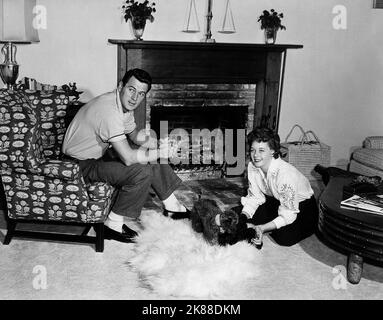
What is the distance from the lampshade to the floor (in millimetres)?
1486

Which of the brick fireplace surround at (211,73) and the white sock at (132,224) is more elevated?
the brick fireplace surround at (211,73)

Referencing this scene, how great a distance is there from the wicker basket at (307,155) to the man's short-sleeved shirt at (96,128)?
2.02m

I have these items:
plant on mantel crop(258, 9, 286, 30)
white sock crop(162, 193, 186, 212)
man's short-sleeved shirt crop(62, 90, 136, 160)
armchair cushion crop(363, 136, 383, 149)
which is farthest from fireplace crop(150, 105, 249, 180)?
man's short-sleeved shirt crop(62, 90, 136, 160)

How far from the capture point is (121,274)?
2.47 metres

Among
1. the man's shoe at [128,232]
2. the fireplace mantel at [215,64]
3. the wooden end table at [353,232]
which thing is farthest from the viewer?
the fireplace mantel at [215,64]

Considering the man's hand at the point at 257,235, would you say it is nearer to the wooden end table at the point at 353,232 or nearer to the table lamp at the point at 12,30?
the wooden end table at the point at 353,232

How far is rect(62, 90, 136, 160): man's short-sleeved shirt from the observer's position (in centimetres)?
274

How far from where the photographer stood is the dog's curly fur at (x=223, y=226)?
8.49 feet

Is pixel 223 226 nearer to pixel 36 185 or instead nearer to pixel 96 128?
pixel 96 128

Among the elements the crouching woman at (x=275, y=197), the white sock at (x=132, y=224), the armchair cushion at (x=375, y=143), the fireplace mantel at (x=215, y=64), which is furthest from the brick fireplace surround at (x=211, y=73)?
the crouching woman at (x=275, y=197)

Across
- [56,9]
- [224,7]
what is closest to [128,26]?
[56,9]

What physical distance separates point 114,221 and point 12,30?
1.73 metres
